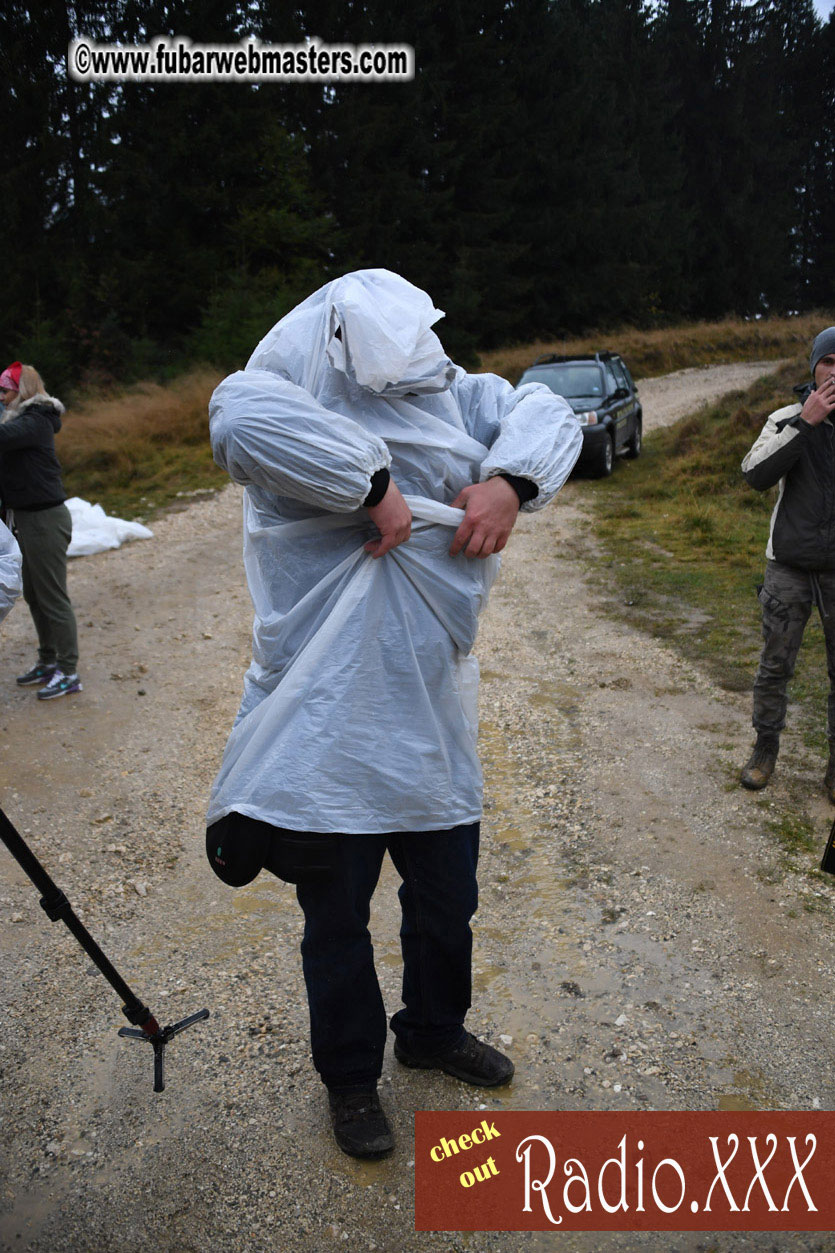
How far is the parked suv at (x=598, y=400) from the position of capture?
13.2 meters

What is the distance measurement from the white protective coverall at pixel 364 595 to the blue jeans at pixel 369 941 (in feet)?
0.40

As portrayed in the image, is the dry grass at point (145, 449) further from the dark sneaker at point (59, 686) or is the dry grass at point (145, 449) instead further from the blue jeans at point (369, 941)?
the blue jeans at point (369, 941)

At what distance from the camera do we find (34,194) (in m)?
28.0

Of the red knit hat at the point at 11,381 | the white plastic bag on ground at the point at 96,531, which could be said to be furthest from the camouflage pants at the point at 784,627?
the white plastic bag on ground at the point at 96,531

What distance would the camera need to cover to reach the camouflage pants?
4.22 metres

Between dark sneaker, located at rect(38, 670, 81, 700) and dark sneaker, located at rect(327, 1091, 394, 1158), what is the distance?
13.2 ft

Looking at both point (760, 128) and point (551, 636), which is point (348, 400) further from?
point (760, 128)

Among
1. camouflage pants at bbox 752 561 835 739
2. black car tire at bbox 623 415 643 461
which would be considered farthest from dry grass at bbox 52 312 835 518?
camouflage pants at bbox 752 561 835 739

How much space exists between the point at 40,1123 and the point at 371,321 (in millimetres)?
2185

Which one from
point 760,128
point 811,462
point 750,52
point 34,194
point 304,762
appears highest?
point 750,52

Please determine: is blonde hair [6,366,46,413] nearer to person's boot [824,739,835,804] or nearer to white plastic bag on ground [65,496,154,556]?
white plastic bag on ground [65,496,154,556]

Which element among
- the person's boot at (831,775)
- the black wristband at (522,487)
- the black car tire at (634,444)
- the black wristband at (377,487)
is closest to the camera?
the black wristband at (377,487)

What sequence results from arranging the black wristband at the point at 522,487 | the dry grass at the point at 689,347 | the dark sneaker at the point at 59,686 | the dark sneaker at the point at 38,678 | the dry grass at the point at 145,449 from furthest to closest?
the dry grass at the point at 689,347 < the dry grass at the point at 145,449 < the dark sneaker at the point at 38,678 < the dark sneaker at the point at 59,686 < the black wristband at the point at 522,487

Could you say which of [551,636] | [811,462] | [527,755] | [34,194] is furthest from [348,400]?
[34,194]
